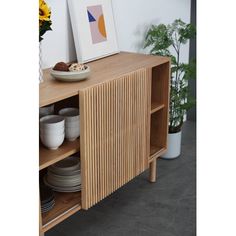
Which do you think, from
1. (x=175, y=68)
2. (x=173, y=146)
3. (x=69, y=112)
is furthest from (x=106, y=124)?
(x=173, y=146)

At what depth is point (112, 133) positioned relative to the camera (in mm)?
2275

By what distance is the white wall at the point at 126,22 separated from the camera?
2.46 m

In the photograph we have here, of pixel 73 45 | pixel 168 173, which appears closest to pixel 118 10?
pixel 73 45

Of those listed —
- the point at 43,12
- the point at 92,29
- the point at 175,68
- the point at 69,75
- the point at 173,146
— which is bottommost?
the point at 173,146

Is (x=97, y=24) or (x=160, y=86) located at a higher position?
(x=97, y=24)

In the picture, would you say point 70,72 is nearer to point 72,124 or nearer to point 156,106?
point 72,124

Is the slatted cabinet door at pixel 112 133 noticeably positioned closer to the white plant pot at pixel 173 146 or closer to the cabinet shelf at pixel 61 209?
the cabinet shelf at pixel 61 209

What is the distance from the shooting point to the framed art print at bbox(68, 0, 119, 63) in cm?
252

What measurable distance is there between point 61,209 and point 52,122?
0.41 meters

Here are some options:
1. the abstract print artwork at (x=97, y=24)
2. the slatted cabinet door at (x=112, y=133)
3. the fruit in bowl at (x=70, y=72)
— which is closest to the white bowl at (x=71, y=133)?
the slatted cabinet door at (x=112, y=133)
